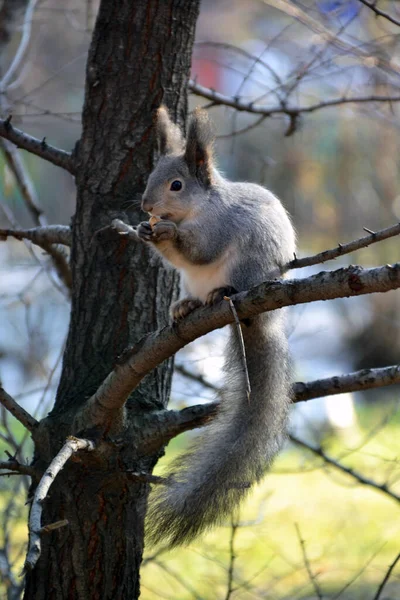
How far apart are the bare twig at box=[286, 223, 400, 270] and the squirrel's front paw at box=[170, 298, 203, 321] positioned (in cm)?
71

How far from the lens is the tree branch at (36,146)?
2.35 metres

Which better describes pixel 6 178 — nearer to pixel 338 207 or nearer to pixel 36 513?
pixel 36 513

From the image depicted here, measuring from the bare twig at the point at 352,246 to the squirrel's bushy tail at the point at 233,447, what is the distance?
0.61m

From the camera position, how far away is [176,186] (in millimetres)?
2320

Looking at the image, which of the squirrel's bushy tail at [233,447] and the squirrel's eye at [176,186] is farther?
the squirrel's eye at [176,186]

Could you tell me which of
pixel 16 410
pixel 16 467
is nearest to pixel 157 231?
pixel 16 410

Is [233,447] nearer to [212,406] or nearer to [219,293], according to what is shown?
[212,406]

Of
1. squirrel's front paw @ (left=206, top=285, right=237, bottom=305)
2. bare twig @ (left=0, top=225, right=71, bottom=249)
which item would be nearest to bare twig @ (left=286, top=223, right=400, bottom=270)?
squirrel's front paw @ (left=206, top=285, right=237, bottom=305)

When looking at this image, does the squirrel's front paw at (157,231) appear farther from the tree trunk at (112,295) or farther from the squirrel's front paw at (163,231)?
the tree trunk at (112,295)

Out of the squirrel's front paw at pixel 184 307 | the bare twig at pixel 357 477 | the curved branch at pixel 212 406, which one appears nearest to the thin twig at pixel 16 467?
the curved branch at pixel 212 406

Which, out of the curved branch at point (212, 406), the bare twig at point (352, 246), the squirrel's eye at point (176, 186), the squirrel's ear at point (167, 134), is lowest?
the bare twig at point (352, 246)

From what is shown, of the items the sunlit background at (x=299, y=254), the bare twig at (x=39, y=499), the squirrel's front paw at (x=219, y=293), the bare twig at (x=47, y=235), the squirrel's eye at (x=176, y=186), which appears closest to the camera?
the bare twig at (x=39, y=499)

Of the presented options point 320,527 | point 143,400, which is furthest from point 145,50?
point 320,527

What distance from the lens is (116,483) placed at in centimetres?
214
